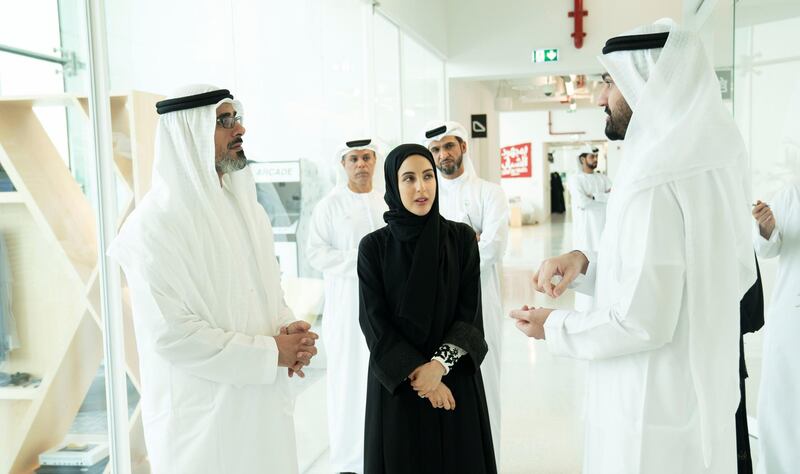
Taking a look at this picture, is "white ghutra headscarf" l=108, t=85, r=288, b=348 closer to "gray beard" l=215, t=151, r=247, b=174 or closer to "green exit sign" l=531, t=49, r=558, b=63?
"gray beard" l=215, t=151, r=247, b=174

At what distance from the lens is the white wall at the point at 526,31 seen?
8109 mm

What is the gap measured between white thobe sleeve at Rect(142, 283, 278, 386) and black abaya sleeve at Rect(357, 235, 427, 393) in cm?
38

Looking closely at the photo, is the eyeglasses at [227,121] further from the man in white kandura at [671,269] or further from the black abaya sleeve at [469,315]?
the man in white kandura at [671,269]

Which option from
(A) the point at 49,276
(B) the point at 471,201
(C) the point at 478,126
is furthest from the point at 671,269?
(C) the point at 478,126

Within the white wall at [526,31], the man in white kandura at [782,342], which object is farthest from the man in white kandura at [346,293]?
the white wall at [526,31]

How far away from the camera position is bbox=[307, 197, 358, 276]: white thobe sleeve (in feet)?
11.8

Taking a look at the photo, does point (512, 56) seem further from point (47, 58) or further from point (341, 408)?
point (47, 58)

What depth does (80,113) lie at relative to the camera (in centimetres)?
226

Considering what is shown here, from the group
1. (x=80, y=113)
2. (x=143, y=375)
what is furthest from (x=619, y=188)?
(x=80, y=113)

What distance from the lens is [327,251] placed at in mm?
3727

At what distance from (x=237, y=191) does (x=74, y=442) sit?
1.03 meters

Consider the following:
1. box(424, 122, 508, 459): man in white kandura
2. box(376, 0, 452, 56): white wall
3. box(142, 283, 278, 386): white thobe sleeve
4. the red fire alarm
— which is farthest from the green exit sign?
box(142, 283, 278, 386): white thobe sleeve

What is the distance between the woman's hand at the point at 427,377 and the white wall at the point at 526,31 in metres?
6.80

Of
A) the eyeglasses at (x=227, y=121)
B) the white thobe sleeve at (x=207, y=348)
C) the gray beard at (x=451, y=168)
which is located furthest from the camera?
the gray beard at (x=451, y=168)
